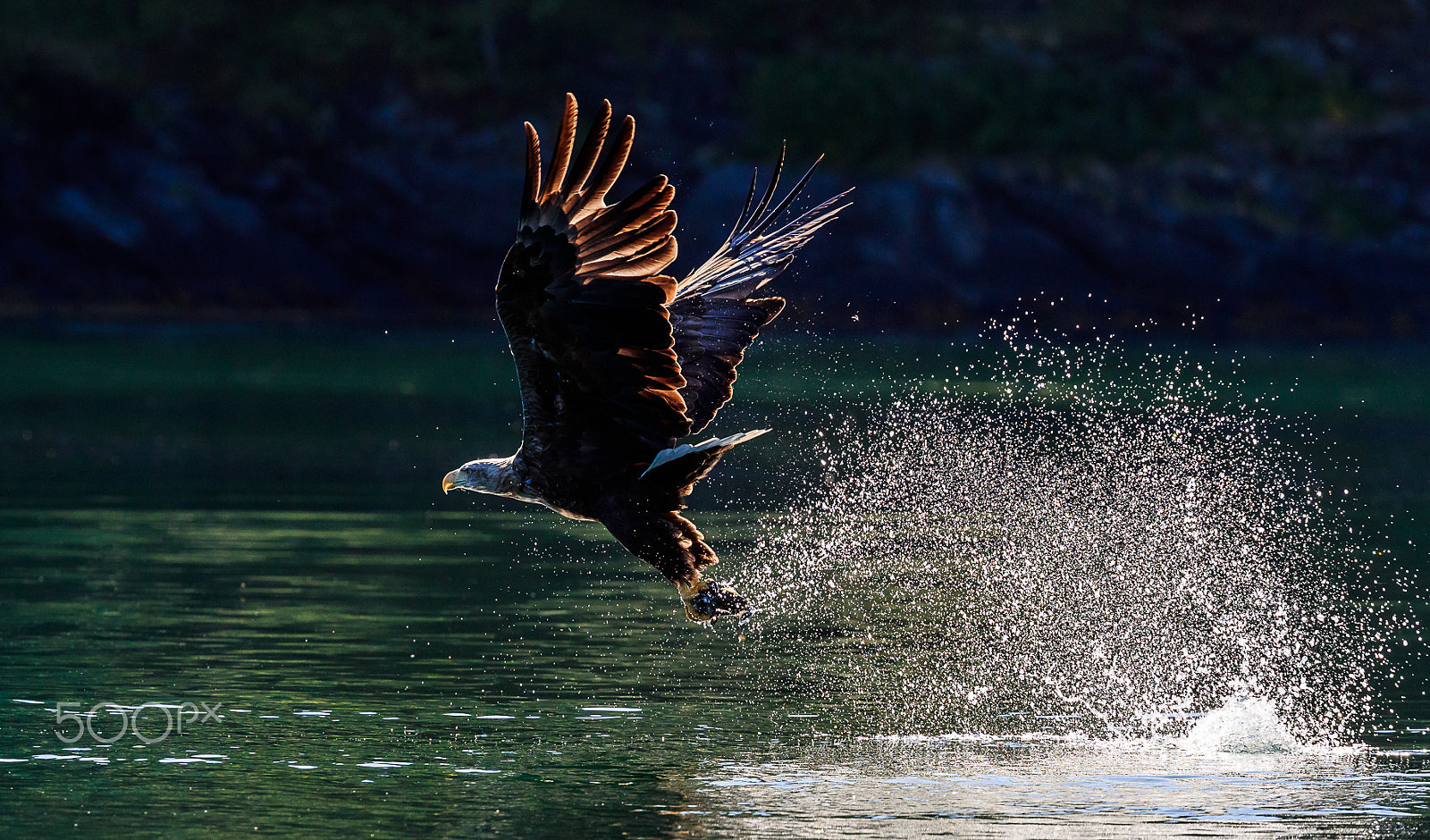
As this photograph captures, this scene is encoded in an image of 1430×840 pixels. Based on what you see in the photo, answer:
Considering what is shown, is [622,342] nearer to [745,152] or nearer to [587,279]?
[587,279]

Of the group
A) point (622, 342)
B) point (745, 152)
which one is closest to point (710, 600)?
point (622, 342)

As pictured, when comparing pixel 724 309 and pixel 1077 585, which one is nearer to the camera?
pixel 724 309

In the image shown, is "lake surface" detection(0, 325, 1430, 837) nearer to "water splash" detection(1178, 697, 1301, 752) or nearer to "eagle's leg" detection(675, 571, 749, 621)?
"water splash" detection(1178, 697, 1301, 752)

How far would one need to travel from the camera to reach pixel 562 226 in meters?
10.1

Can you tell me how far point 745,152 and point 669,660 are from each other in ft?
140

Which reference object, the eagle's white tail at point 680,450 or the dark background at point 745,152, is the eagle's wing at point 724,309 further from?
the dark background at point 745,152

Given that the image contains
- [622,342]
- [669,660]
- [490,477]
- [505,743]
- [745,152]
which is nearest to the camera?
[622,342]

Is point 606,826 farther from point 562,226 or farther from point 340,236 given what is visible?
point 340,236

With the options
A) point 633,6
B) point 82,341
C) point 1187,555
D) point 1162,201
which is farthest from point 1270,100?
point 1187,555

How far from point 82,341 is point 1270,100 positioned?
30.2m

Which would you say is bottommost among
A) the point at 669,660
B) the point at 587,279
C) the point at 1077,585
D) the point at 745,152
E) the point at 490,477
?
the point at 669,660

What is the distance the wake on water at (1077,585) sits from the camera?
1184 cm

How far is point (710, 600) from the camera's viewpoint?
438 inches

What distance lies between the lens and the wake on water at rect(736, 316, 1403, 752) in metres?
11.8
